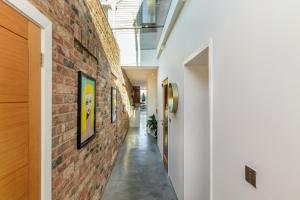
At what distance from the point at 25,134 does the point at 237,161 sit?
1245mm

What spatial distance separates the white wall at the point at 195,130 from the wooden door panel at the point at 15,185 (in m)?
1.88

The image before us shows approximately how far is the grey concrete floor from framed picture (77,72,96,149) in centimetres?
136

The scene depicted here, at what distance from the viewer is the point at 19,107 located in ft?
3.20

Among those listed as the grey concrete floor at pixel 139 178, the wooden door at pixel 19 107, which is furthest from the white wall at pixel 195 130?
the wooden door at pixel 19 107

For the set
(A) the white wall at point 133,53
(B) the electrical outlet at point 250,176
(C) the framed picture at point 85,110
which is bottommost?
(B) the electrical outlet at point 250,176

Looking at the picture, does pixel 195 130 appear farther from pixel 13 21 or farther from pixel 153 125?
pixel 153 125

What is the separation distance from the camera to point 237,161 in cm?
121

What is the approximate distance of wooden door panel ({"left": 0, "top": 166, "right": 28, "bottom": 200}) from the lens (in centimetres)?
87

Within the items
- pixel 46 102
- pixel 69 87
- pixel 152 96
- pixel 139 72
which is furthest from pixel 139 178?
pixel 152 96

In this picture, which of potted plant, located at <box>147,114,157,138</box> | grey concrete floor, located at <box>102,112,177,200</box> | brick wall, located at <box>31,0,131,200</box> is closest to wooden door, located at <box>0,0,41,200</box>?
brick wall, located at <box>31,0,131,200</box>

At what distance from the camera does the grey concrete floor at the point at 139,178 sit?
9.99 feet

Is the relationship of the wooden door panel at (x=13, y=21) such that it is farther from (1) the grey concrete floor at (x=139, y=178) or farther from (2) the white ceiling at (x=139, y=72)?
(2) the white ceiling at (x=139, y=72)

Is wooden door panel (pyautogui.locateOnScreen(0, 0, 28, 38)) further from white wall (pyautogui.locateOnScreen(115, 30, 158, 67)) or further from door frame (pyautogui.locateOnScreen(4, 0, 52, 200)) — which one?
white wall (pyautogui.locateOnScreen(115, 30, 158, 67))

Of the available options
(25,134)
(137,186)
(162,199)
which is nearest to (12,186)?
(25,134)
